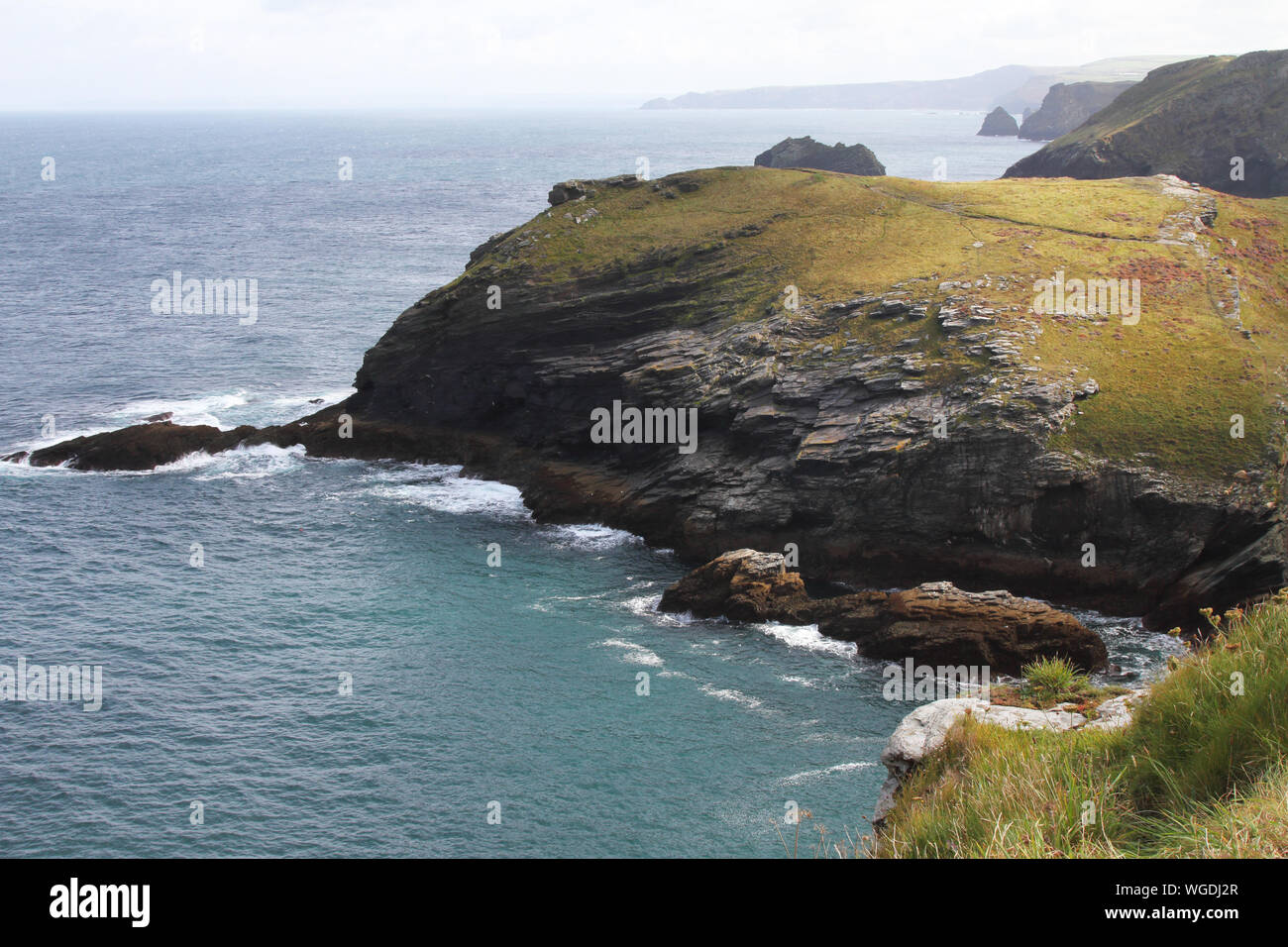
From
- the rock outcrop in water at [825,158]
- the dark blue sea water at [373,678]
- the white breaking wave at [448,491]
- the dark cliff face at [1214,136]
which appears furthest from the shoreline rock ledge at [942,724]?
the rock outcrop in water at [825,158]

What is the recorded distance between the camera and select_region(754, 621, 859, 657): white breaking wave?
4616 cm

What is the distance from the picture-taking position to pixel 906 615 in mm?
45625

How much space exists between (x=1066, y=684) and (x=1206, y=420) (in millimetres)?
34581

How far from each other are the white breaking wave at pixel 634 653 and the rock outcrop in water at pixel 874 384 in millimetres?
10060

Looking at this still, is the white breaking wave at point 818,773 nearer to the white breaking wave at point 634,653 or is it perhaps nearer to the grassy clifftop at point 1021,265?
the white breaking wave at point 634,653

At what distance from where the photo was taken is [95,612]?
49969 millimetres

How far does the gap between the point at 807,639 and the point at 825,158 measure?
480 feet

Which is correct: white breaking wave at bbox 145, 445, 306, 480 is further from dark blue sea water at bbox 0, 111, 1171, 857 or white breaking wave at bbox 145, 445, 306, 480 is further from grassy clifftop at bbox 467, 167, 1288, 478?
grassy clifftop at bbox 467, 167, 1288, 478

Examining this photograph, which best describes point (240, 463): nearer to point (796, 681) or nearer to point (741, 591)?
point (741, 591)

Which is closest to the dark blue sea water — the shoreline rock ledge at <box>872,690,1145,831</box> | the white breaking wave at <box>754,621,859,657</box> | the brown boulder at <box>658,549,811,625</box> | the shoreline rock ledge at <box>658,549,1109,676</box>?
the white breaking wave at <box>754,621,859,657</box>

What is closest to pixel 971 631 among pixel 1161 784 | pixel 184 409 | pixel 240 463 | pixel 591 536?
pixel 591 536

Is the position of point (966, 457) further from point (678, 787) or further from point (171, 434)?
point (171, 434)
